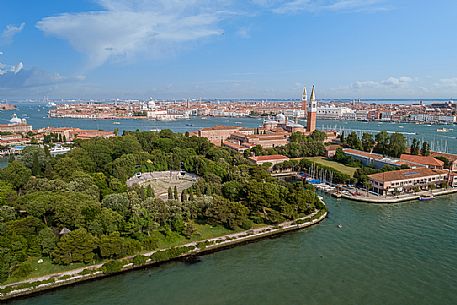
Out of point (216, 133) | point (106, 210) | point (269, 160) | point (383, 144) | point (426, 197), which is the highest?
point (383, 144)

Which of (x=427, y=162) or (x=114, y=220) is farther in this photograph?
(x=427, y=162)

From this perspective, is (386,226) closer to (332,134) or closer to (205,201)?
(205,201)

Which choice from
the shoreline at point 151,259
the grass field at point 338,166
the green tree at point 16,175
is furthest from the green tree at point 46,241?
the grass field at point 338,166

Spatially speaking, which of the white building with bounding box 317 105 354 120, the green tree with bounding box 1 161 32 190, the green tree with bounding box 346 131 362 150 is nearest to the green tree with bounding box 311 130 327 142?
the green tree with bounding box 346 131 362 150

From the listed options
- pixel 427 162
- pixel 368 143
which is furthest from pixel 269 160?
pixel 427 162

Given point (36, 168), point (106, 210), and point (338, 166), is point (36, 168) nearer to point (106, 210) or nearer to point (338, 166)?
point (106, 210)

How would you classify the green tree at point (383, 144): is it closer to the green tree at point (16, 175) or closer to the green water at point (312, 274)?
the green water at point (312, 274)
